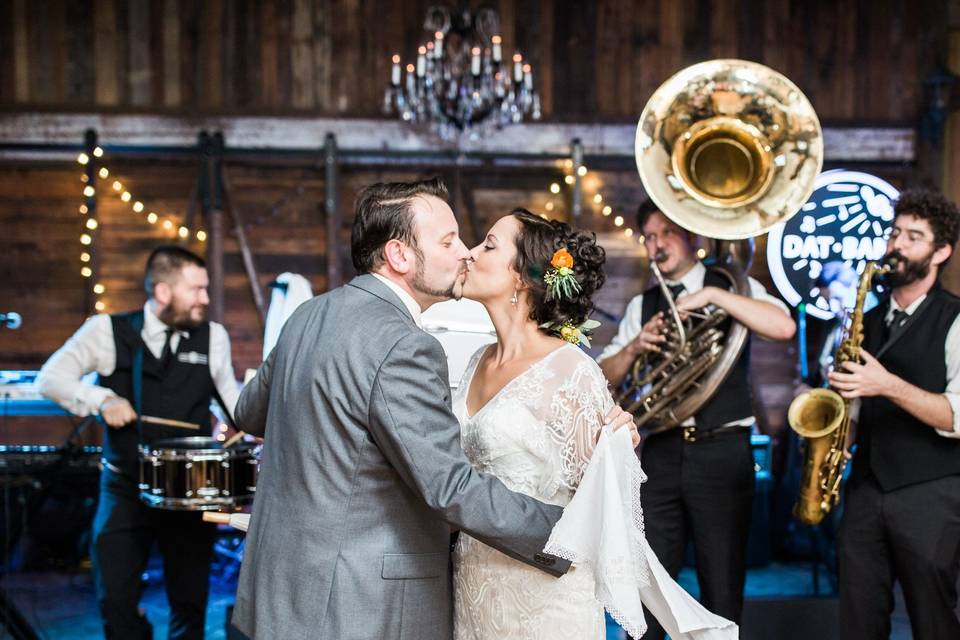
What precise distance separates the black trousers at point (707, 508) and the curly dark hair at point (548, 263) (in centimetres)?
115

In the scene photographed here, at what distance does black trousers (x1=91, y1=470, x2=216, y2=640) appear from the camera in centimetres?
393

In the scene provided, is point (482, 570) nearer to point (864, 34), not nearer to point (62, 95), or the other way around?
point (62, 95)

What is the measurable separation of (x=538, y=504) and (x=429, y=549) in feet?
0.88

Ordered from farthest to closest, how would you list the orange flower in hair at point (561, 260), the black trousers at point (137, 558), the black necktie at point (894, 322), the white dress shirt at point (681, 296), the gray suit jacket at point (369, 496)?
the black trousers at point (137, 558)
the white dress shirt at point (681, 296)
the black necktie at point (894, 322)
the orange flower in hair at point (561, 260)
the gray suit jacket at point (369, 496)

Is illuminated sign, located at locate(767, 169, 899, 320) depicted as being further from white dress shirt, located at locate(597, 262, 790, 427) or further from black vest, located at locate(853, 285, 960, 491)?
black vest, located at locate(853, 285, 960, 491)

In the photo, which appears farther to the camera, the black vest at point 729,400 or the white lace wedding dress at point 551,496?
the black vest at point 729,400

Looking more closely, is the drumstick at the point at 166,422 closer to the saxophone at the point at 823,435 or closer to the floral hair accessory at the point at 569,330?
the floral hair accessory at the point at 569,330

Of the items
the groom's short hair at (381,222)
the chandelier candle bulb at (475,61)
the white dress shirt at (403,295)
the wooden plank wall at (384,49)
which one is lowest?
the white dress shirt at (403,295)

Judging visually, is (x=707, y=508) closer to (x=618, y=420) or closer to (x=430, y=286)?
(x=618, y=420)

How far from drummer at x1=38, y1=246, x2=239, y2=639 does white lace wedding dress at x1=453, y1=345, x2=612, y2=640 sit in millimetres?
1835

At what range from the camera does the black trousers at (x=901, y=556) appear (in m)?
3.33

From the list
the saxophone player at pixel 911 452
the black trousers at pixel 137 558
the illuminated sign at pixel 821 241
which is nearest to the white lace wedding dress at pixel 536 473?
the saxophone player at pixel 911 452

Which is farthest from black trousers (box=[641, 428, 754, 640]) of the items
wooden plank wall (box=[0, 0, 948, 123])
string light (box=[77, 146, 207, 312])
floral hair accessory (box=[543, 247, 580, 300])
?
string light (box=[77, 146, 207, 312])

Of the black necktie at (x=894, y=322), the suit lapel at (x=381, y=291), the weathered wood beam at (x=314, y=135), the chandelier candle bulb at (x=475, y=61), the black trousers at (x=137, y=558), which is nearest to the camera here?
the suit lapel at (x=381, y=291)
